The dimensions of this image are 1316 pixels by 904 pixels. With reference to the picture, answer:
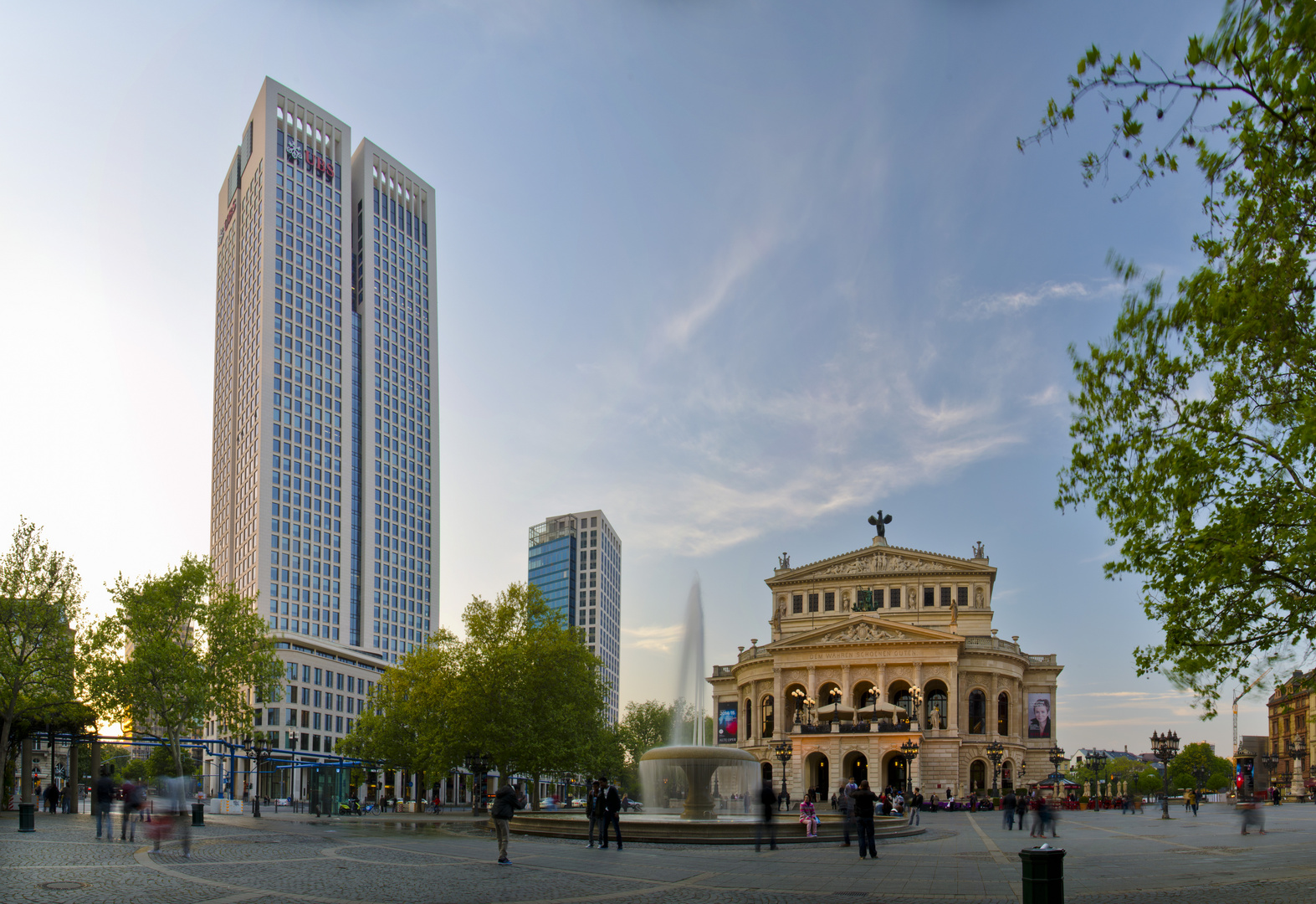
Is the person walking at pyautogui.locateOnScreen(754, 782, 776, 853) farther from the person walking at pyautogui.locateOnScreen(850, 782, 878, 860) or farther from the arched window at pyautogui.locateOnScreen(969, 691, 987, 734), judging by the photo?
the arched window at pyautogui.locateOnScreen(969, 691, 987, 734)

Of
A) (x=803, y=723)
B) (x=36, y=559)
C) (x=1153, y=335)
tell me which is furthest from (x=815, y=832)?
(x=803, y=723)

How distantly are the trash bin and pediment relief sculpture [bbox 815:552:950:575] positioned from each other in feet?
257

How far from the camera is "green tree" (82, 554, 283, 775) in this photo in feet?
157

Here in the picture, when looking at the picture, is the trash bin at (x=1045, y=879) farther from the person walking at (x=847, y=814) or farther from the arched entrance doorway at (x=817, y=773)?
the arched entrance doorway at (x=817, y=773)

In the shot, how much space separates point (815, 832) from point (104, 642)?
1433 inches

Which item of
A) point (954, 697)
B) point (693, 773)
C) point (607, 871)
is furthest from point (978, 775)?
point (607, 871)

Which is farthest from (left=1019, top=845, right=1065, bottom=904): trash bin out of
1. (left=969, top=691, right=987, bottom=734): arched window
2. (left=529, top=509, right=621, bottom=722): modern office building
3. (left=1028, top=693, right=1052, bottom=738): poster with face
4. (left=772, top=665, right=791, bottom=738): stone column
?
(left=529, top=509, right=621, bottom=722): modern office building

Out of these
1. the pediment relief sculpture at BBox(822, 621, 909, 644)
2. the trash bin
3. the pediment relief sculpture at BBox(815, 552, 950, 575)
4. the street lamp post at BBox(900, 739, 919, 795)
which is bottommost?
the street lamp post at BBox(900, 739, 919, 795)

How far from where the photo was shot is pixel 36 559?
140 ft

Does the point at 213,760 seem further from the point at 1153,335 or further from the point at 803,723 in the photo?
the point at 1153,335

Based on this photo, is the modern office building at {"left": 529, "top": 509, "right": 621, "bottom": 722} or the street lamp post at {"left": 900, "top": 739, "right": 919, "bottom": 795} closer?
the street lamp post at {"left": 900, "top": 739, "right": 919, "bottom": 795}

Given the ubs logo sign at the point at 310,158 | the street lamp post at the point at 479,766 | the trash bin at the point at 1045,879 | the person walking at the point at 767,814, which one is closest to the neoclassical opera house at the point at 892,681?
the street lamp post at the point at 479,766

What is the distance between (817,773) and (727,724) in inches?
679

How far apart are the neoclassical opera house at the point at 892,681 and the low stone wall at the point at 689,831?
137 feet
